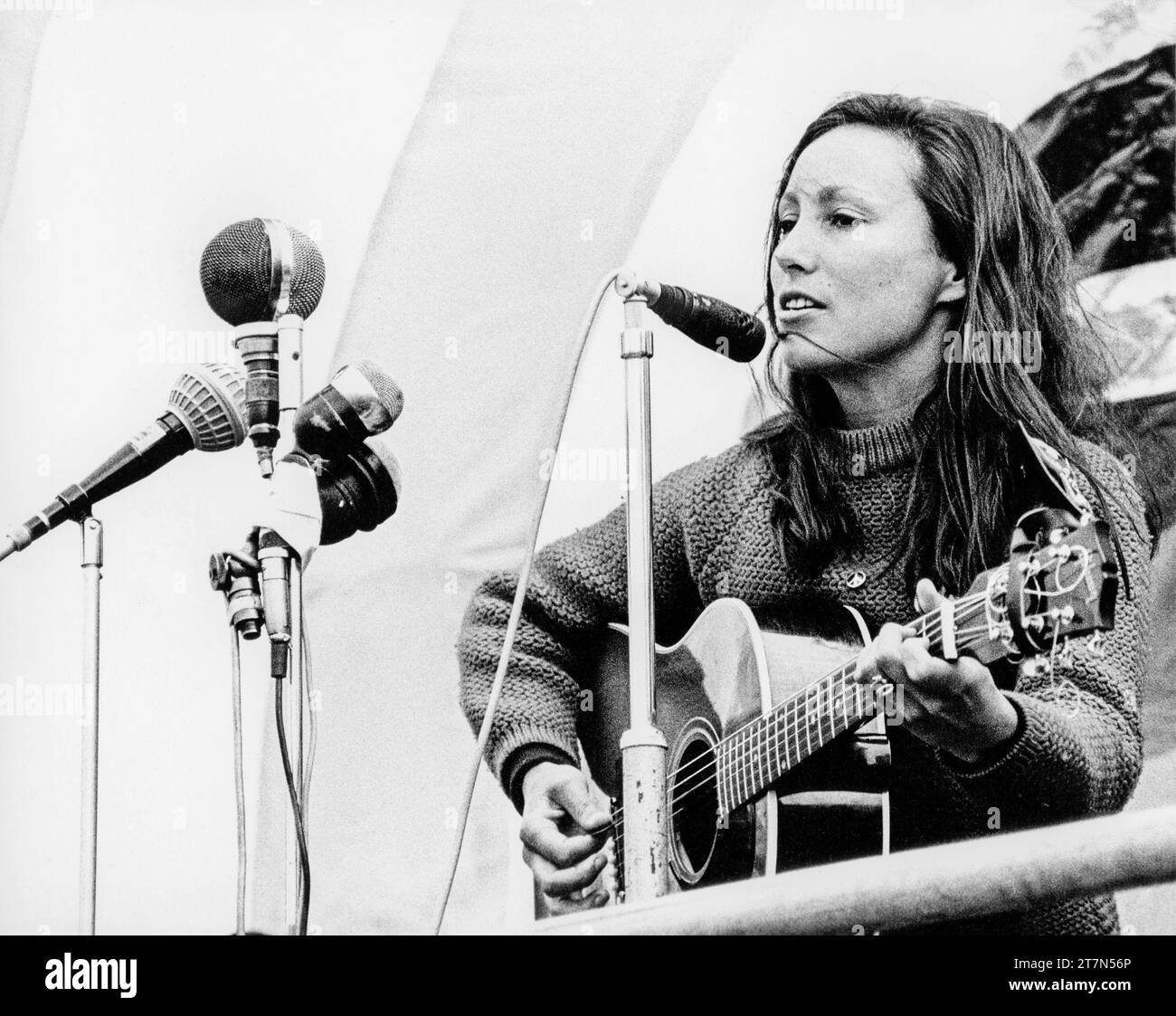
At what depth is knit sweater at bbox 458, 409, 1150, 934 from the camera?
240 centimetres

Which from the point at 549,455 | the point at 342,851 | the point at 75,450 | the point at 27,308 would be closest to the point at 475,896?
the point at 342,851

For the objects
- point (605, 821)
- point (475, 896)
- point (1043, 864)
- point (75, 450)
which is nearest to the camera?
point (1043, 864)

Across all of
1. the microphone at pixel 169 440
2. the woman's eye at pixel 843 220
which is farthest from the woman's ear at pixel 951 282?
the microphone at pixel 169 440

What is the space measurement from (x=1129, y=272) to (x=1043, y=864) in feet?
5.00

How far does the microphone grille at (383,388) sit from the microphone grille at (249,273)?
5.7 inches

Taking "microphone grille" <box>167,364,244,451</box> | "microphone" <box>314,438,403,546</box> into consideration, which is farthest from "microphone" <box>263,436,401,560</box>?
"microphone grille" <box>167,364,244,451</box>

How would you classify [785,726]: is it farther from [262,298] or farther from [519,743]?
[262,298]

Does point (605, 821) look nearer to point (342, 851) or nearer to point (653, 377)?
point (342, 851)

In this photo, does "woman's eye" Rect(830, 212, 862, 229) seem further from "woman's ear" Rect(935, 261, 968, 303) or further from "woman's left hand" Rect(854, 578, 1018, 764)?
"woman's left hand" Rect(854, 578, 1018, 764)

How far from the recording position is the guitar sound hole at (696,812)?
8.41 ft

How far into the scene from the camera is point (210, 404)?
259 centimetres

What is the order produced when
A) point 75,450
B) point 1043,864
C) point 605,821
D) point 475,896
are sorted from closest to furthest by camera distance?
point 1043,864, point 605,821, point 475,896, point 75,450

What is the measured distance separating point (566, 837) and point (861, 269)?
94 cm

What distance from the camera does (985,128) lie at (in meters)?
2.83
